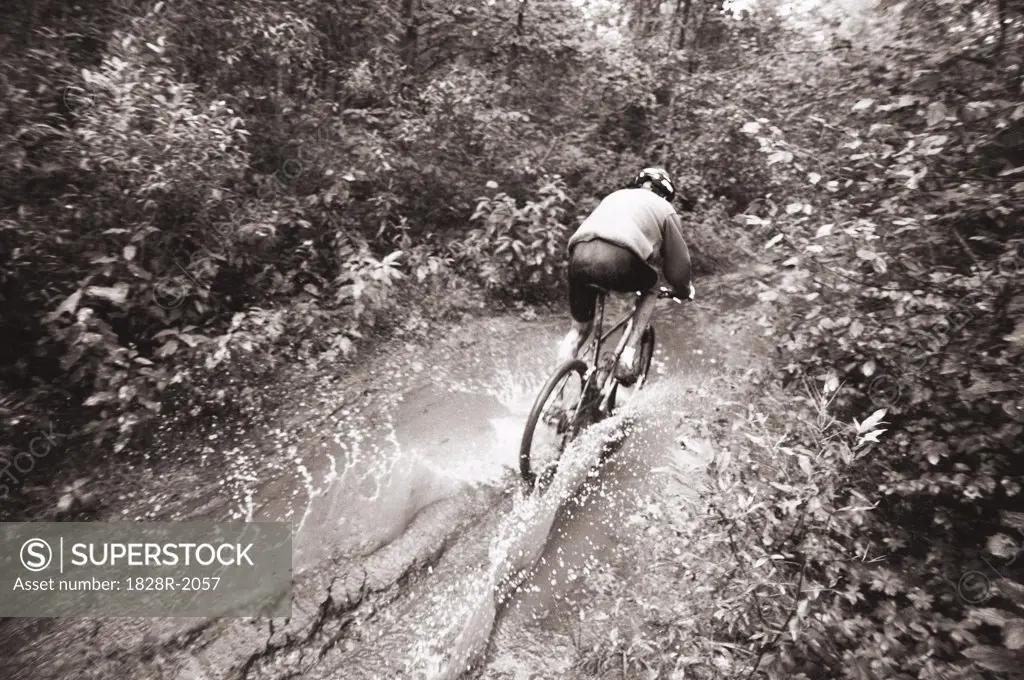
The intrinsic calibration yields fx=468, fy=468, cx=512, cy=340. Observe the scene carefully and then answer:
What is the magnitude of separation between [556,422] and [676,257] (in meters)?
1.78

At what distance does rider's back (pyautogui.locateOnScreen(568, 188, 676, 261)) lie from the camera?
139 inches

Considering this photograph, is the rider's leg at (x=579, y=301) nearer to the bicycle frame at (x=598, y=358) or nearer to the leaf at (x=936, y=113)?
the bicycle frame at (x=598, y=358)

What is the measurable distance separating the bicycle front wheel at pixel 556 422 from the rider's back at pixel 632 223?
39.7 inches

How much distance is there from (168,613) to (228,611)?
1.05 ft

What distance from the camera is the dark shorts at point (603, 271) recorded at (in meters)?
3.55

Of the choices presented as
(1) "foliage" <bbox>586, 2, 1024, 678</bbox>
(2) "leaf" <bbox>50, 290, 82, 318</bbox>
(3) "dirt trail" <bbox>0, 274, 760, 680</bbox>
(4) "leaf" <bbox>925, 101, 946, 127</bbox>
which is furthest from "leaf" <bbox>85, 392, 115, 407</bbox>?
(4) "leaf" <bbox>925, 101, 946, 127</bbox>

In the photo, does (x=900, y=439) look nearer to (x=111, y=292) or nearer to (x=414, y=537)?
(x=414, y=537)

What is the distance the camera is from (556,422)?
3.90m

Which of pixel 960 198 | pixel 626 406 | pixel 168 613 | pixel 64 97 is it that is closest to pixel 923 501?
pixel 960 198

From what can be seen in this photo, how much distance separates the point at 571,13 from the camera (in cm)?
817

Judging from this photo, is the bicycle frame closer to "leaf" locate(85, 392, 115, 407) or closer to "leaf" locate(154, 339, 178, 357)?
"leaf" locate(154, 339, 178, 357)

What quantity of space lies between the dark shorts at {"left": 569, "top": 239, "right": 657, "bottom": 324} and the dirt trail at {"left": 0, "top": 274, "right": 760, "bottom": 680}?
4.79ft

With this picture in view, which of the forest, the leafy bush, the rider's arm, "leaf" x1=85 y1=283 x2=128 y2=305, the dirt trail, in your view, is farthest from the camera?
the leafy bush

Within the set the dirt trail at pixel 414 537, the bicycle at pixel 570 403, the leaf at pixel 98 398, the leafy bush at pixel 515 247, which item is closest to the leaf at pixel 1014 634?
the dirt trail at pixel 414 537
